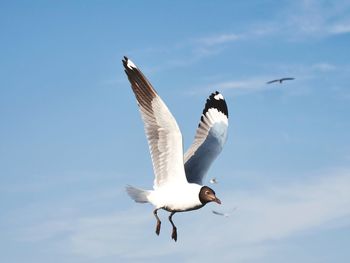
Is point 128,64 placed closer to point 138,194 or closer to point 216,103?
point 138,194

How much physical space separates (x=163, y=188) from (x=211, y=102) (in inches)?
280

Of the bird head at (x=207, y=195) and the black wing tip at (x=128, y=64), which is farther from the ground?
the black wing tip at (x=128, y=64)

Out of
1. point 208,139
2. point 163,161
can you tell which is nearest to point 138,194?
point 163,161

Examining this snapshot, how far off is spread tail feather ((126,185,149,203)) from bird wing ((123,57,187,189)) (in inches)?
16.0

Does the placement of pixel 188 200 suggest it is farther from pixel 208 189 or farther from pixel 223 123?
pixel 223 123

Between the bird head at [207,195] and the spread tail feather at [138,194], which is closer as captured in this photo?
the bird head at [207,195]

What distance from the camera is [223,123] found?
21469 millimetres

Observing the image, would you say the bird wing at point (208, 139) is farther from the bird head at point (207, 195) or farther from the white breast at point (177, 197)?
the bird head at point (207, 195)

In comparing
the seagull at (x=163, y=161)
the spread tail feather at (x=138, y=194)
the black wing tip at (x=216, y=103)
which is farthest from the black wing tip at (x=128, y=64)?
the black wing tip at (x=216, y=103)

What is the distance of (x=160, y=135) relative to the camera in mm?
15984

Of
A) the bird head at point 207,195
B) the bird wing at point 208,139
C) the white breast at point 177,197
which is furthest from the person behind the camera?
the bird wing at point 208,139

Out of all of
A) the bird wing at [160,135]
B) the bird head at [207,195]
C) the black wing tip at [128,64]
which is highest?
the black wing tip at [128,64]

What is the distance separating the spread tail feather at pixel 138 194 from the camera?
54.2 ft

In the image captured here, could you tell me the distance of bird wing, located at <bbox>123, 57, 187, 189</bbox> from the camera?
1593 centimetres
